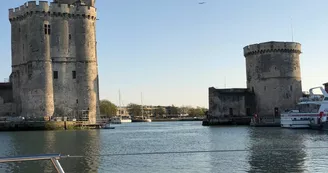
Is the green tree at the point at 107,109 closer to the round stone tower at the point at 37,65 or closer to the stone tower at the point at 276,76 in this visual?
the stone tower at the point at 276,76

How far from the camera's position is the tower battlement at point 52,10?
56094 mm

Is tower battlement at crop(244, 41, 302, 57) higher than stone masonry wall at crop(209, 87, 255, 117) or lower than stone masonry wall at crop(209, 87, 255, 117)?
higher

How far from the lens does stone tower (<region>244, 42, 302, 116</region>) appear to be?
63906mm

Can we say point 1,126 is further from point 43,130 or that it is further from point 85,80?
point 85,80

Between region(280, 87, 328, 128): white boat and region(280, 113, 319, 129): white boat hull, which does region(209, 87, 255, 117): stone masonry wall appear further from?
region(280, 113, 319, 129): white boat hull

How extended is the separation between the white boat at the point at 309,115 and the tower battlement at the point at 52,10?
1052 inches

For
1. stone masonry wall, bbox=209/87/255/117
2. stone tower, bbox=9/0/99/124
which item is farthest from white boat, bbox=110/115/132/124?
stone tower, bbox=9/0/99/124

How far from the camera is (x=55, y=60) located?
57.2m

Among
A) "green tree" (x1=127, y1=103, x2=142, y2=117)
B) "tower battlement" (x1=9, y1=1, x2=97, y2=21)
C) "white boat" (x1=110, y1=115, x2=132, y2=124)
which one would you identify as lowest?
"white boat" (x1=110, y1=115, x2=132, y2=124)

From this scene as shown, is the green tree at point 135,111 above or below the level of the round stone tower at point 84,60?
below

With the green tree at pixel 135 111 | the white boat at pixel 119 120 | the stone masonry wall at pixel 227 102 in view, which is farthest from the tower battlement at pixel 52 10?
the green tree at pixel 135 111

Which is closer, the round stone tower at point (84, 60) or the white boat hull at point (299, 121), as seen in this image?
the white boat hull at point (299, 121)

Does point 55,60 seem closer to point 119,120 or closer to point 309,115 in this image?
point 309,115

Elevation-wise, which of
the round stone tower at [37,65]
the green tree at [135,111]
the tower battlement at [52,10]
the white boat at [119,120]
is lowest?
the white boat at [119,120]
